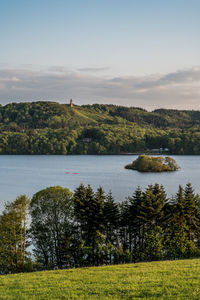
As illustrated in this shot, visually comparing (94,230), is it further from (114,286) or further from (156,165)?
(156,165)

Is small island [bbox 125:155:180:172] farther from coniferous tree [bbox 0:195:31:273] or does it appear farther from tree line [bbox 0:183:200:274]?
coniferous tree [bbox 0:195:31:273]

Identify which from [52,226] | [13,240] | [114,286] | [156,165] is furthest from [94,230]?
[156,165]

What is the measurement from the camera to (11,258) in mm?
24828

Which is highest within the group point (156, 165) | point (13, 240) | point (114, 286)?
point (114, 286)

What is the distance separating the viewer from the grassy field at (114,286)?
1090cm

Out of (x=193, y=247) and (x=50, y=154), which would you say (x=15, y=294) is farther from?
(x=50, y=154)

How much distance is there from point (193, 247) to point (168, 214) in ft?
A: 13.1

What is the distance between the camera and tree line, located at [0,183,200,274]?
26109 millimetres

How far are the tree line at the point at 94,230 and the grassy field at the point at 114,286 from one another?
10864mm

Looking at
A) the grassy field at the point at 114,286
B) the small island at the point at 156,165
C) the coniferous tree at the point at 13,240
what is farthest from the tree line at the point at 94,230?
the small island at the point at 156,165

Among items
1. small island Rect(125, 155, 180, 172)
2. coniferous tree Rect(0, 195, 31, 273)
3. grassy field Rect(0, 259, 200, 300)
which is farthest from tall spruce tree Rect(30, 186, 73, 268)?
small island Rect(125, 155, 180, 172)

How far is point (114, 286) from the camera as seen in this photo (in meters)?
12.2

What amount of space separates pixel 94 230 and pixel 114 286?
1707 cm

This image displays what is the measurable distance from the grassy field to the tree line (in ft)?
35.6
